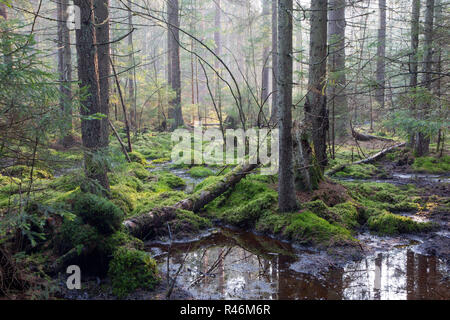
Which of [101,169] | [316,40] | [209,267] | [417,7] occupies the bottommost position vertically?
[209,267]

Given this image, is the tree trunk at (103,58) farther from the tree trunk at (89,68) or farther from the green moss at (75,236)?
the green moss at (75,236)

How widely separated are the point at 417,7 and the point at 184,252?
1133 centimetres

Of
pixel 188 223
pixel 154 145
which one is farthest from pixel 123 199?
pixel 154 145

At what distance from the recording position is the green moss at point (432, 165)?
33.3 feet

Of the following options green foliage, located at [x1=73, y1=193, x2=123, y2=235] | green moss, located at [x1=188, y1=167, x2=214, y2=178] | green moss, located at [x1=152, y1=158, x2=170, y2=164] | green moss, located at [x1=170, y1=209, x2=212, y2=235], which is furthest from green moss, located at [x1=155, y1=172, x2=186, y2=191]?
green foliage, located at [x1=73, y1=193, x2=123, y2=235]

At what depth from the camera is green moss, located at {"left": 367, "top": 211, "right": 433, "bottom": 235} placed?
18.0ft

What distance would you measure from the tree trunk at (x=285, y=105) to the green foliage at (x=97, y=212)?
2.80 metres

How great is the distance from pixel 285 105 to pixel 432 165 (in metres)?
7.86

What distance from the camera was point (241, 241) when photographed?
5.42m

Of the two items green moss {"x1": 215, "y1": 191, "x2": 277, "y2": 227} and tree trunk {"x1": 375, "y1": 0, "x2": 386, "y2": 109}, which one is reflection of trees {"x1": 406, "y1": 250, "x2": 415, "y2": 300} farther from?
tree trunk {"x1": 375, "y1": 0, "x2": 386, "y2": 109}

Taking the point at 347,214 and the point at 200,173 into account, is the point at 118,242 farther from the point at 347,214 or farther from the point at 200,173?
the point at 200,173

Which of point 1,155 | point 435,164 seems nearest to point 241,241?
point 1,155

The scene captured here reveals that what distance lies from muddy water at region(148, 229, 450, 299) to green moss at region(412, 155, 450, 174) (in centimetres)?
638
